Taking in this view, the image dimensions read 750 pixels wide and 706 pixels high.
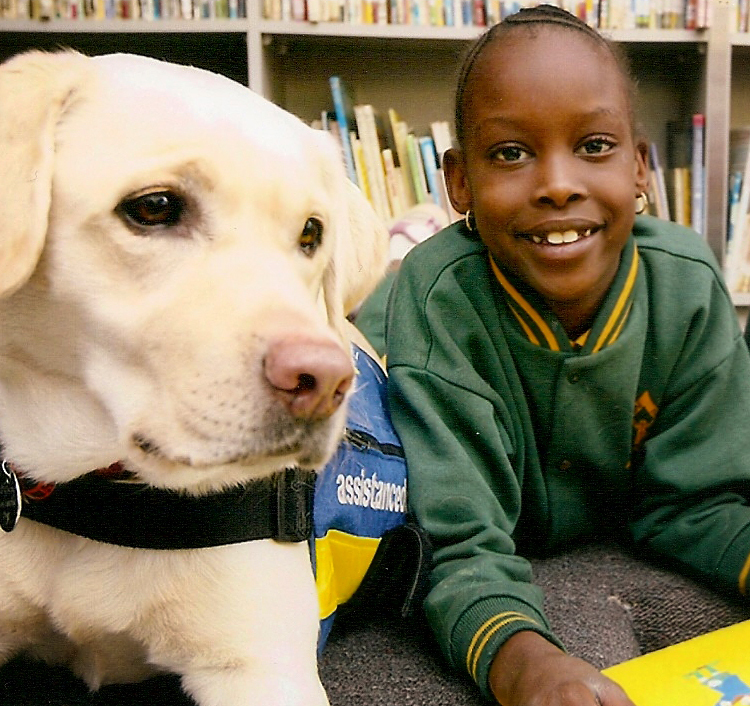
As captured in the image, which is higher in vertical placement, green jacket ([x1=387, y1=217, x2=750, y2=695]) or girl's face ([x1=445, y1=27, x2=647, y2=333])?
girl's face ([x1=445, y1=27, x2=647, y2=333])

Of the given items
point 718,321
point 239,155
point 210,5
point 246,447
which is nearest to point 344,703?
point 246,447

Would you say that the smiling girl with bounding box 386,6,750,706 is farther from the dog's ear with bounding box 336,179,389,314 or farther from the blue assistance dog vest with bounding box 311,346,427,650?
the dog's ear with bounding box 336,179,389,314

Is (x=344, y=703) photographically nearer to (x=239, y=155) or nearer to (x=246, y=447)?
(x=246, y=447)

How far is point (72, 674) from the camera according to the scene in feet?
2.61

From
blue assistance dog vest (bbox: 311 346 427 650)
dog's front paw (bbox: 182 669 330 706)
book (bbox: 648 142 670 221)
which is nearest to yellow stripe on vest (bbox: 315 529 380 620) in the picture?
blue assistance dog vest (bbox: 311 346 427 650)

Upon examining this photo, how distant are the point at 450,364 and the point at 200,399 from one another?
50 centimetres

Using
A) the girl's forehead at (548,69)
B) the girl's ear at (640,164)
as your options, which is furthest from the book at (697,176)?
the girl's forehead at (548,69)

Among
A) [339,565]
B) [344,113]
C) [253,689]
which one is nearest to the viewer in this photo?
[253,689]

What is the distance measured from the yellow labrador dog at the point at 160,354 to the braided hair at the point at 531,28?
0.42 m

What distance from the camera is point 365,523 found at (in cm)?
90

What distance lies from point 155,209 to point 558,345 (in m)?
0.59

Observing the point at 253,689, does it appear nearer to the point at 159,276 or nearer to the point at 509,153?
the point at 159,276

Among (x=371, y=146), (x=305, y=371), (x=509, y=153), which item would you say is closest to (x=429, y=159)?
(x=371, y=146)

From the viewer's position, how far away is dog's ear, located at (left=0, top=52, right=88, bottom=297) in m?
0.58
